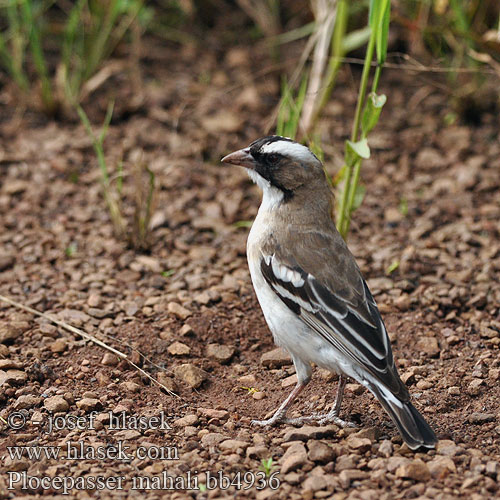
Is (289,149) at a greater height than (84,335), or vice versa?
(289,149)

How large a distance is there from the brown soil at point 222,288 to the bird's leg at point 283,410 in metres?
0.10

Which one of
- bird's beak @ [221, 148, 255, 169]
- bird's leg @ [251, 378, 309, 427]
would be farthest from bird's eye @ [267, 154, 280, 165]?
bird's leg @ [251, 378, 309, 427]

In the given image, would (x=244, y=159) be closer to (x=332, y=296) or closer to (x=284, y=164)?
(x=284, y=164)

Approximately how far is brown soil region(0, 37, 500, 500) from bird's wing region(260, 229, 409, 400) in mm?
411

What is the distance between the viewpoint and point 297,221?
5.16 metres

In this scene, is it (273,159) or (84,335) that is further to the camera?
(84,335)

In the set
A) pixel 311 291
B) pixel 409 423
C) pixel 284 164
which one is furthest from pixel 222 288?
pixel 409 423

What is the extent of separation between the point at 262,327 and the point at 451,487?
2119 mm

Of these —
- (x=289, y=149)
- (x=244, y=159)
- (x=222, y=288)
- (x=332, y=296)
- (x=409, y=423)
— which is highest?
(x=289, y=149)

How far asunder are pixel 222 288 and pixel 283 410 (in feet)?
4.93

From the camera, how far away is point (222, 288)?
A: 20.0 feet

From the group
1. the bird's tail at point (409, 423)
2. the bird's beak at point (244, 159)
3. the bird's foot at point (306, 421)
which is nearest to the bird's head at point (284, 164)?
the bird's beak at point (244, 159)

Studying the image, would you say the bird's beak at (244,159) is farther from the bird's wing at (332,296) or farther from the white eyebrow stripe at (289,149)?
the bird's wing at (332,296)

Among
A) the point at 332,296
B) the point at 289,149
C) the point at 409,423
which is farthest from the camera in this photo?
the point at 289,149
